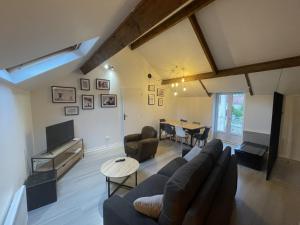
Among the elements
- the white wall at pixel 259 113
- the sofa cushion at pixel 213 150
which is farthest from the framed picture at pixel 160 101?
the sofa cushion at pixel 213 150

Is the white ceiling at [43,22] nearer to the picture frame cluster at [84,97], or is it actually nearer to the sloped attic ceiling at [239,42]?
the sloped attic ceiling at [239,42]

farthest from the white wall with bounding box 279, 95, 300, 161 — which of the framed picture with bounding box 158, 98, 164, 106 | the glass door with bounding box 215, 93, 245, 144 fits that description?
the framed picture with bounding box 158, 98, 164, 106

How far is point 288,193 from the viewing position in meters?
→ 2.75

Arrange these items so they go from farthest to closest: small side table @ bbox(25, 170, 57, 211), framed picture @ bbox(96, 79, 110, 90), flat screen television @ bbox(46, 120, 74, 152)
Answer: framed picture @ bbox(96, 79, 110, 90) < flat screen television @ bbox(46, 120, 74, 152) < small side table @ bbox(25, 170, 57, 211)

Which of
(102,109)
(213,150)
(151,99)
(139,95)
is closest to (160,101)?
(151,99)

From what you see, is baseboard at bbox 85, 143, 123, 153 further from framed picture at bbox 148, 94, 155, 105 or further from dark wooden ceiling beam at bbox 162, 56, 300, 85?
dark wooden ceiling beam at bbox 162, 56, 300, 85

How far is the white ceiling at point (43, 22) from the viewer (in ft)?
2.68

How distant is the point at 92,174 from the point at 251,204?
118 inches

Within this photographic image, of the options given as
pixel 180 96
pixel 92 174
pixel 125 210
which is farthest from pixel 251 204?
pixel 180 96

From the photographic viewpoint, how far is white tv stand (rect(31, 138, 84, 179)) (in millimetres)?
2867

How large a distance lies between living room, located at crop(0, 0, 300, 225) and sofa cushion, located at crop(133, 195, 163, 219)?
8cm

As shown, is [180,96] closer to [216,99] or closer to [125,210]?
[216,99]

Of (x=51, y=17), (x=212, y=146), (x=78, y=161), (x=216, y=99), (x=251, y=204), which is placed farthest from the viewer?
(x=216, y=99)

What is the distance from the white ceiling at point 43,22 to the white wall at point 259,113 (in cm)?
488
